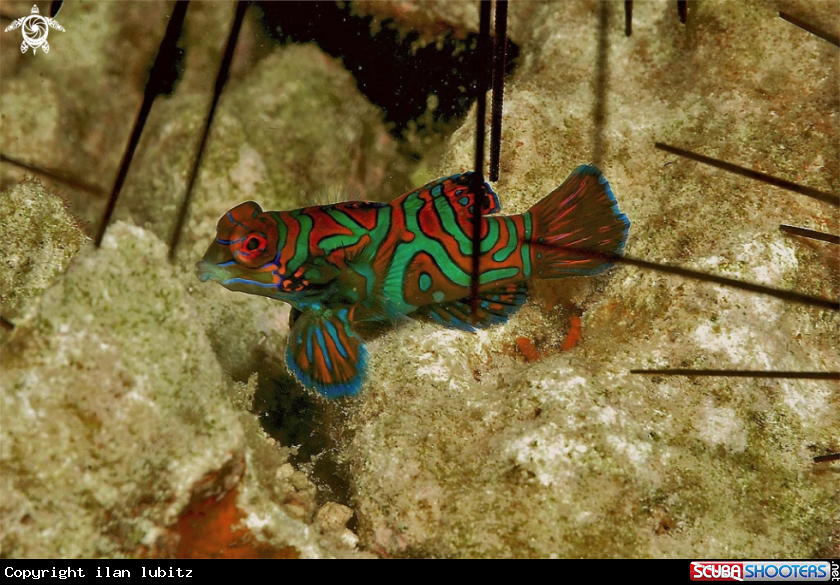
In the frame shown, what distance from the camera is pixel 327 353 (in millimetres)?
3672

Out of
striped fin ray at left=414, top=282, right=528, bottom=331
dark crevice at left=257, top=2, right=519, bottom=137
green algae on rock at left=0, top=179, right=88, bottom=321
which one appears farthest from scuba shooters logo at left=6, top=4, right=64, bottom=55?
striped fin ray at left=414, top=282, right=528, bottom=331

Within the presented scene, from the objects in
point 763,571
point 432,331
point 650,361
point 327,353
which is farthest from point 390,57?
point 763,571

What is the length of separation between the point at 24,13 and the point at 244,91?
60.8 inches

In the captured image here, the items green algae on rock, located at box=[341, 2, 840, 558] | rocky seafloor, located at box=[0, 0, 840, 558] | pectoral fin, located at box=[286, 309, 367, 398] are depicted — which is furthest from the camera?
pectoral fin, located at box=[286, 309, 367, 398]

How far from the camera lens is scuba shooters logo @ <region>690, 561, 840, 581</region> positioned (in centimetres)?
262

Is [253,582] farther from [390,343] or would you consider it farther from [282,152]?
[282,152]

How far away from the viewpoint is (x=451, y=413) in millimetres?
3309

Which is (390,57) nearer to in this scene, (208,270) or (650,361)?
(208,270)

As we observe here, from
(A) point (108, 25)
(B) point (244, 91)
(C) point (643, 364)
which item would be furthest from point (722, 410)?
(A) point (108, 25)

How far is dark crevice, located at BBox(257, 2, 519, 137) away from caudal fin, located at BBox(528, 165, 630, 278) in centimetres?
180

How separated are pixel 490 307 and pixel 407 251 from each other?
2.43ft

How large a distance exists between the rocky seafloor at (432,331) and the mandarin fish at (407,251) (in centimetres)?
33

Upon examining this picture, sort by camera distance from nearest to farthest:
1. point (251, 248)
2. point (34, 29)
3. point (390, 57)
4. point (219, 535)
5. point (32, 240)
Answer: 1. point (219, 535)
2. point (32, 240)
3. point (251, 248)
4. point (34, 29)
5. point (390, 57)

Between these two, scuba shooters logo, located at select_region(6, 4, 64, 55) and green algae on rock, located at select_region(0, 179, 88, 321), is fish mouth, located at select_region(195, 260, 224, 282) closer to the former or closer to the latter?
green algae on rock, located at select_region(0, 179, 88, 321)
